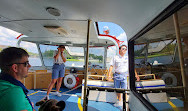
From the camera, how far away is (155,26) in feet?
3.23

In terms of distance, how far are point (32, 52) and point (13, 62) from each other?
15.8 feet

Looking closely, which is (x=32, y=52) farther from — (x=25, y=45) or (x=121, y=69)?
(x=121, y=69)

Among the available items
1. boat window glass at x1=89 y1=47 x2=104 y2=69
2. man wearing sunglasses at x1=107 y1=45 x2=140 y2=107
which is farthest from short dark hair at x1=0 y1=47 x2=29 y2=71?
boat window glass at x1=89 y1=47 x2=104 y2=69

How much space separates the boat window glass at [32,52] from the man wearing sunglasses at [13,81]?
4.44 meters

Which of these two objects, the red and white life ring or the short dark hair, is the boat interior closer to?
the short dark hair

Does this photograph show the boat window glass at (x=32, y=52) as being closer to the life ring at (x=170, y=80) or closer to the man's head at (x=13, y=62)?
the man's head at (x=13, y=62)

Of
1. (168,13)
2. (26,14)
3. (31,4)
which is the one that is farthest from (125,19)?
(26,14)

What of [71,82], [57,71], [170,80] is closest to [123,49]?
[170,80]

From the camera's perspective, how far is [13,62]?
806mm

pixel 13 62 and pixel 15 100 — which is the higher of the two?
pixel 13 62

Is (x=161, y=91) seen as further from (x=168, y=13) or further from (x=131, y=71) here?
(x=131, y=71)

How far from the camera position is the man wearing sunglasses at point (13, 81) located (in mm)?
619

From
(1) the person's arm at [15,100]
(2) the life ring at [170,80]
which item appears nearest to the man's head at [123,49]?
(2) the life ring at [170,80]

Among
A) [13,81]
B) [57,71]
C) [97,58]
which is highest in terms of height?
[97,58]
